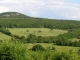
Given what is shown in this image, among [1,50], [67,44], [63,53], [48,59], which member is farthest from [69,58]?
[67,44]

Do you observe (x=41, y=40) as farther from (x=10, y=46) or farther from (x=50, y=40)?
(x=10, y=46)

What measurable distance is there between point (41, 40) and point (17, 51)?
68078 mm

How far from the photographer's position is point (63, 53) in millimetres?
59375

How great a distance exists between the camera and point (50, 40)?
12450cm

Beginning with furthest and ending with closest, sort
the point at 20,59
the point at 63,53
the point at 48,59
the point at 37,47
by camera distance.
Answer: the point at 37,47
the point at 48,59
the point at 63,53
the point at 20,59

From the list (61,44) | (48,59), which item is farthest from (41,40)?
(48,59)

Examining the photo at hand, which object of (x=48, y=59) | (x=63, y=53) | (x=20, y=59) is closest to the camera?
(x=20, y=59)

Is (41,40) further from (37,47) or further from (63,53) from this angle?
(63,53)

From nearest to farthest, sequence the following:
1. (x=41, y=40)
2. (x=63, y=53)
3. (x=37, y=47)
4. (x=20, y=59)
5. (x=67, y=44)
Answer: (x=20, y=59) < (x=63, y=53) < (x=37, y=47) < (x=67, y=44) < (x=41, y=40)

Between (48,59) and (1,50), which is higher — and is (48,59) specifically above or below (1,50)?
below

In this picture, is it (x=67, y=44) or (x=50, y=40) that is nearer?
(x=67, y=44)

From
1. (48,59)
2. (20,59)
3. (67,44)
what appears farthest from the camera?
(67,44)

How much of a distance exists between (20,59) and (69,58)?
11413mm

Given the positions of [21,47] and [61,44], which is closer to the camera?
[21,47]
